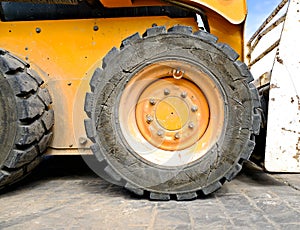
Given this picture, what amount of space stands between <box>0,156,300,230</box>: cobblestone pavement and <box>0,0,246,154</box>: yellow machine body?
0.37 m

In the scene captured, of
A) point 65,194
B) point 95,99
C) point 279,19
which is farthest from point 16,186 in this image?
A: point 279,19

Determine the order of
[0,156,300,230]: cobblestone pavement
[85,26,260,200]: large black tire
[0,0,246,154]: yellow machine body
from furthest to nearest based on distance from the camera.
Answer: [0,0,246,154]: yellow machine body < [85,26,260,200]: large black tire < [0,156,300,230]: cobblestone pavement

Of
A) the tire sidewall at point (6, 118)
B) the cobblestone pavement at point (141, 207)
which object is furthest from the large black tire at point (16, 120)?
the cobblestone pavement at point (141, 207)

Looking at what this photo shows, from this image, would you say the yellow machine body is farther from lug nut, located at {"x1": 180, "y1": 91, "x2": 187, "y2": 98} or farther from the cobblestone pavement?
lug nut, located at {"x1": 180, "y1": 91, "x2": 187, "y2": 98}

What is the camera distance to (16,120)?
2.21 metres

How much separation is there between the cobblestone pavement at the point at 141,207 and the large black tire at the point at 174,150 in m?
0.12

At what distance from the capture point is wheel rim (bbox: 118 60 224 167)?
84.8 inches

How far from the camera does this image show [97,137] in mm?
2117

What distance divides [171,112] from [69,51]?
3.10 feet

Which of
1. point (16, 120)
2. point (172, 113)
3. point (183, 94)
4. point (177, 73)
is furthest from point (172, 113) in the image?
point (16, 120)

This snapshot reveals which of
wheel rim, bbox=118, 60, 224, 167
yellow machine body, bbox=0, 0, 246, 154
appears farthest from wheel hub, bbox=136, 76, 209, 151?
yellow machine body, bbox=0, 0, 246, 154

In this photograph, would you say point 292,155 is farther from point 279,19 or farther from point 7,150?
point 7,150

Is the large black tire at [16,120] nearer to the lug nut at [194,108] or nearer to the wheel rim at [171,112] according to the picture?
the wheel rim at [171,112]

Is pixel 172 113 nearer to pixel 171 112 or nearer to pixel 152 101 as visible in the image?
pixel 171 112
